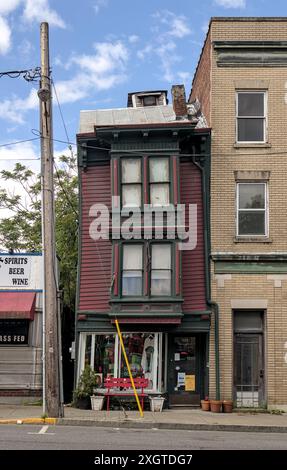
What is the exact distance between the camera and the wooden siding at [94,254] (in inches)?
787

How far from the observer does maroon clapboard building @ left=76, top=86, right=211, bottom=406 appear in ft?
64.2

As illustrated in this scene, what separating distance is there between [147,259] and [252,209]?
12.1 ft

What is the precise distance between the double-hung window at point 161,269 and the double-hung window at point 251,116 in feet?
14.3

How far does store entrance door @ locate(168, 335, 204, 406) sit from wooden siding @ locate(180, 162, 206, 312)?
118cm

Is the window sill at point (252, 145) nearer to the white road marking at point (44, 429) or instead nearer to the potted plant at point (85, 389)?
the potted plant at point (85, 389)

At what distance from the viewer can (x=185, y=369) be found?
65.5 ft

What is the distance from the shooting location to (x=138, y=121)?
21.7 metres

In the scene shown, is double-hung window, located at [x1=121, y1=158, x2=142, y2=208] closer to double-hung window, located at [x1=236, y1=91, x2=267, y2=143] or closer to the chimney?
the chimney

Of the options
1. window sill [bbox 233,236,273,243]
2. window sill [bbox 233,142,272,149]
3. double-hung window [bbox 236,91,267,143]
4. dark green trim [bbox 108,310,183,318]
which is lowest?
dark green trim [bbox 108,310,183,318]

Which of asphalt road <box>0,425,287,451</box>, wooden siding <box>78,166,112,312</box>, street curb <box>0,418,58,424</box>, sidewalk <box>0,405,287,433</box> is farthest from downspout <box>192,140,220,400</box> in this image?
street curb <box>0,418,58,424</box>

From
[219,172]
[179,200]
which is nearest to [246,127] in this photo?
[219,172]

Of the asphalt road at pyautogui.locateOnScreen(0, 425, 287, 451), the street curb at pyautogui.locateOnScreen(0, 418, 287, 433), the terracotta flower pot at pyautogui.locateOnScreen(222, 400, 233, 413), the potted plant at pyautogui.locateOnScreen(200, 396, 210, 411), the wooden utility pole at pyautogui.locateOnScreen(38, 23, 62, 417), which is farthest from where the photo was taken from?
the potted plant at pyautogui.locateOnScreen(200, 396, 210, 411)

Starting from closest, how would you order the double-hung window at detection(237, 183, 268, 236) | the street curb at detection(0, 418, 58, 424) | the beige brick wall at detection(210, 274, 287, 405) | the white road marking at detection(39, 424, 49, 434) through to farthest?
the white road marking at detection(39, 424, 49, 434) → the street curb at detection(0, 418, 58, 424) → the beige brick wall at detection(210, 274, 287, 405) → the double-hung window at detection(237, 183, 268, 236)
